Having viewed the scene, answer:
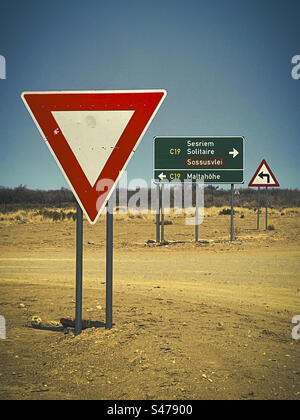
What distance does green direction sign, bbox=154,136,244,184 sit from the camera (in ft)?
50.9

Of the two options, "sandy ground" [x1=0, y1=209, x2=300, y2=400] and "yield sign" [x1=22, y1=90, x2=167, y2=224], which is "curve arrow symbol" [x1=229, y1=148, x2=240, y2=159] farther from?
"yield sign" [x1=22, y1=90, x2=167, y2=224]

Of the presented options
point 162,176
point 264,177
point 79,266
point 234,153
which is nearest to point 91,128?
point 79,266

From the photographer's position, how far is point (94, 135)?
383 centimetres

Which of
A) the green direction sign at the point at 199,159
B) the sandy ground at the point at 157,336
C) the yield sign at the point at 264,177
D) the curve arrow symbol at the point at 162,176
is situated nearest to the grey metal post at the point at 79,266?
the sandy ground at the point at 157,336

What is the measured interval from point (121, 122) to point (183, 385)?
2347 mm

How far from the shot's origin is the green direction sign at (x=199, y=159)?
15.5 meters

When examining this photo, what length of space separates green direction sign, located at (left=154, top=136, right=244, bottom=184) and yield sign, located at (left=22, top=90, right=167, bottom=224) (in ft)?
38.6

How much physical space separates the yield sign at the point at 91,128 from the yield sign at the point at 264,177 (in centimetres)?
1459

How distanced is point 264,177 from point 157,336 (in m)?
14.5

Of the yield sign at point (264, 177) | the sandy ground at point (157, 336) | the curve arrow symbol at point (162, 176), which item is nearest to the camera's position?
the sandy ground at point (157, 336)

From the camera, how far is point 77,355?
3.69 m

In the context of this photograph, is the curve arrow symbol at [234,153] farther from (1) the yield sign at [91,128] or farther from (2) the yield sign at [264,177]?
(1) the yield sign at [91,128]

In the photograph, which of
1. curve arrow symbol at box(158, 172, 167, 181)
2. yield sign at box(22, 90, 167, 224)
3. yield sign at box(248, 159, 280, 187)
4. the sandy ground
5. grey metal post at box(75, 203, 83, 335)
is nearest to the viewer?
the sandy ground

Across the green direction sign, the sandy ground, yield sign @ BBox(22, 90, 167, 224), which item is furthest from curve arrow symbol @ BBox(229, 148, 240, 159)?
yield sign @ BBox(22, 90, 167, 224)
